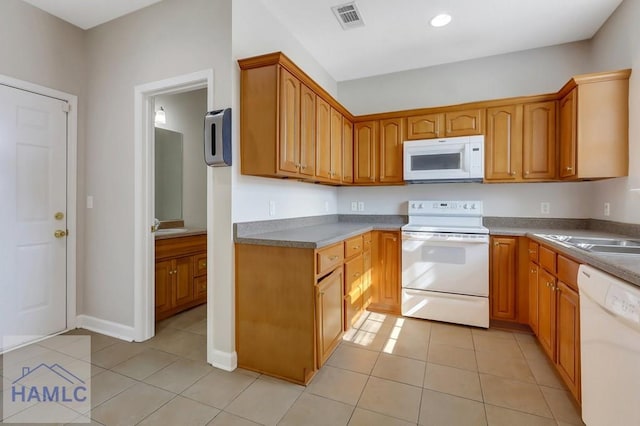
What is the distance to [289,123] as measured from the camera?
2.19 meters

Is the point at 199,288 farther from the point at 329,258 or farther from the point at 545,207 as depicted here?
the point at 545,207

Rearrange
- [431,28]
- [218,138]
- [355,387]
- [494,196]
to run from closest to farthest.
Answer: [355,387], [218,138], [431,28], [494,196]

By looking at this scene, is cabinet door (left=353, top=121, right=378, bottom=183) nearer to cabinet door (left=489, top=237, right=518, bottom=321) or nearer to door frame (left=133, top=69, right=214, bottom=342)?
cabinet door (left=489, top=237, right=518, bottom=321)

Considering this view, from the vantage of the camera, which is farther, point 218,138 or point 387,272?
point 387,272

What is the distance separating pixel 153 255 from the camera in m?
2.55

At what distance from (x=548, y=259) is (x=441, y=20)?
223 centimetres

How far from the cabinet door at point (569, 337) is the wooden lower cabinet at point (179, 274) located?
3.27 m

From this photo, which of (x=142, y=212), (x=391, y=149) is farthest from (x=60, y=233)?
(x=391, y=149)

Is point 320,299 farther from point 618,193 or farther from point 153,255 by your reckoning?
point 618,193

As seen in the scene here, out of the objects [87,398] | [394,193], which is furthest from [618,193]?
[87,398]

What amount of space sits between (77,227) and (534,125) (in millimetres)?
4520

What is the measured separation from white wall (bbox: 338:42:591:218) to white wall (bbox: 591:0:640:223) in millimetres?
293

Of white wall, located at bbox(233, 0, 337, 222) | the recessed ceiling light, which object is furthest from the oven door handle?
the recessed ceiling light

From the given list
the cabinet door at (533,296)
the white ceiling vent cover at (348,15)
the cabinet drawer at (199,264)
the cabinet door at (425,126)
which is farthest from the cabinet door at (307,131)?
the cabinet door at (533,296)
